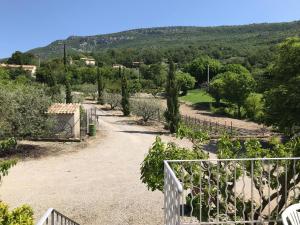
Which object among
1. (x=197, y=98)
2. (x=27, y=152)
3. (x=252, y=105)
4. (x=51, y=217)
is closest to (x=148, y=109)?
(x=252, y=105)

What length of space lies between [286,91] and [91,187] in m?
11.8

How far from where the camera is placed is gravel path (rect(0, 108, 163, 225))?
41.5 ft

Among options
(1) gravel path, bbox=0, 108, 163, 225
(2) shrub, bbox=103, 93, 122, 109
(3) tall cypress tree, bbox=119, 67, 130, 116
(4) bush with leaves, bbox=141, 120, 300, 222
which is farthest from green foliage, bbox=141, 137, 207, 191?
(2) shrub, bbox=103, 93, 122, 109

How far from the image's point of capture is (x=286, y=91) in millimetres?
22344

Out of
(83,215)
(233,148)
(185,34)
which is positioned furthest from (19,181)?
(185,34)

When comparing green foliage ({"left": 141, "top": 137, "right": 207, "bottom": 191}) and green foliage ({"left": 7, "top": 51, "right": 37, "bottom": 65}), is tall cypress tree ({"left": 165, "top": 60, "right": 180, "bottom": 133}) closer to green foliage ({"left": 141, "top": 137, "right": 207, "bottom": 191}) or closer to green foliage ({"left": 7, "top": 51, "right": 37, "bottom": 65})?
green foliage ({"left": 141, "top": 137, "right": 207, "bottom": 191})

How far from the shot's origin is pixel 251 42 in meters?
127

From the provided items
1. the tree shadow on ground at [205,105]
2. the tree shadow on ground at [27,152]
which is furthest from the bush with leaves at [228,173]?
the tree shadow on ground at [205,105]

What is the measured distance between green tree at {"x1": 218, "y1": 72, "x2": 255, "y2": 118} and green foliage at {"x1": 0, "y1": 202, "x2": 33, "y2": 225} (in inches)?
1408

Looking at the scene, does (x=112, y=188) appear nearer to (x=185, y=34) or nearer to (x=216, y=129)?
(x=216, y=129)

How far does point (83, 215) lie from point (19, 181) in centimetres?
481

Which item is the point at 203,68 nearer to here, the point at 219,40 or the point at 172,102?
the point at 172,102

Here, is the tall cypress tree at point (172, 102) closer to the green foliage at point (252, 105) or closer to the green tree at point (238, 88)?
the green foliage at point (252, 105)

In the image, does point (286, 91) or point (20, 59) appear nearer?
point (286, 91)
